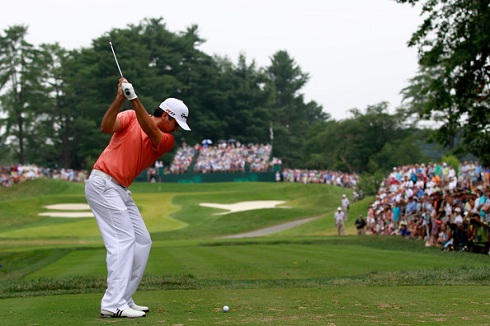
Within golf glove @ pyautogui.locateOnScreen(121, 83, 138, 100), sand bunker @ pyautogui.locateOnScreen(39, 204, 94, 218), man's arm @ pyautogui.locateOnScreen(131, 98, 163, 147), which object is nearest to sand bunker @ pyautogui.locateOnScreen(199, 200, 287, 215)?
sand bunker @ pyautogui.locateOnScreen(39, 204, 94, 218)

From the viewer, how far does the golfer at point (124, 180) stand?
901 cm

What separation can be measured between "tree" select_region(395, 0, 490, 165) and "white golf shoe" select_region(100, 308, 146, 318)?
20770mm

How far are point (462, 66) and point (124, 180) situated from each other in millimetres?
21443

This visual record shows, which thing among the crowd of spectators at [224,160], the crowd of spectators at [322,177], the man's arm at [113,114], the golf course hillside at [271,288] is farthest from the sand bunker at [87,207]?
the man's arm at [113,114]

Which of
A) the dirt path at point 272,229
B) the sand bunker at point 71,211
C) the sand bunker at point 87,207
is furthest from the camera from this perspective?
the sand bunker at point 87,207

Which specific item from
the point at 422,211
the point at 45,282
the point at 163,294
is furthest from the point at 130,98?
the point at 422,211

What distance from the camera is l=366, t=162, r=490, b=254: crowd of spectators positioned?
24266 mm

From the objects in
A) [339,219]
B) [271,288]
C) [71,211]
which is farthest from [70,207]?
[271,288]

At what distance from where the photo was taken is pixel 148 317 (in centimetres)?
863

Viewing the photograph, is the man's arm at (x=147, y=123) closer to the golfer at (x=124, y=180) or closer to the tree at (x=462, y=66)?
the golfer at (x=124, y=180)

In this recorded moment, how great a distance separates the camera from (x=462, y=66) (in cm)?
2814

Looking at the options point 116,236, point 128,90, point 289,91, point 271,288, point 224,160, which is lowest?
point 271,288

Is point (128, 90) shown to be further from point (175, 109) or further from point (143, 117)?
point (175, 109)

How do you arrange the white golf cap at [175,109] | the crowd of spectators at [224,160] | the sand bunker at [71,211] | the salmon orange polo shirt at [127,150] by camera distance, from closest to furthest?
the salmon orange polo shirt at [127,150], the white golf cap at [175,109], the sand bunker at [71,211], the crowd of spectators at [224,160]
